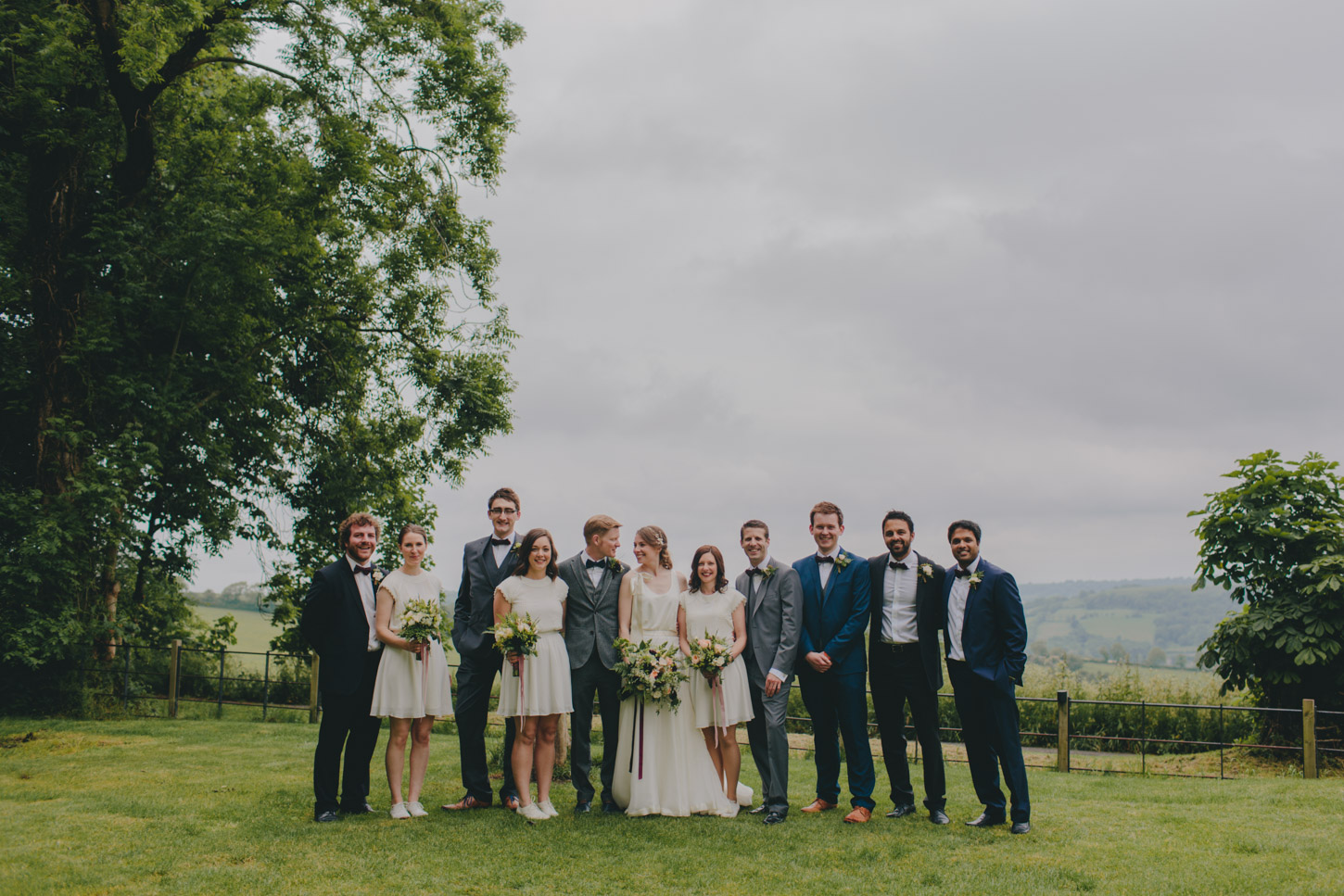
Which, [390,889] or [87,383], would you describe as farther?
[87,383]

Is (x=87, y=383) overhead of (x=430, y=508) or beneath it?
overhead

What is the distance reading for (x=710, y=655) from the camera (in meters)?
6.96

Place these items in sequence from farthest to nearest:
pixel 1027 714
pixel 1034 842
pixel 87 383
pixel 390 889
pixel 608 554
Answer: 1. pixel 1027 714
2. pixel 87 383
3. pixel 608 554
4. pixel 1034 842
5. pixel 390 889

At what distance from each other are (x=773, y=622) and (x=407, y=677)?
282 cm

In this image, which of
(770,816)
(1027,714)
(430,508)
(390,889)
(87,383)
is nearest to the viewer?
(390,889)

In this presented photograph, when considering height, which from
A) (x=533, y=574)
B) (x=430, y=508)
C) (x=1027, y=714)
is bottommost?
(x=1027, y=714)

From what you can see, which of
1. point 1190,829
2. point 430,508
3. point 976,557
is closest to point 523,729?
point 976,557

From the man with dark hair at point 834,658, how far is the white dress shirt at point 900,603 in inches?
5.8

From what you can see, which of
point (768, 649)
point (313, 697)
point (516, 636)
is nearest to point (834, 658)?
point (768, 649)

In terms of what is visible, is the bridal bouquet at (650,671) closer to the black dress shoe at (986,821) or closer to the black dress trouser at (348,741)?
the black dress trouser at (348,741)

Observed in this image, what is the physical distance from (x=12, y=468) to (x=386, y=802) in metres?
12.1

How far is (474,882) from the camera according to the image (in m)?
5.32

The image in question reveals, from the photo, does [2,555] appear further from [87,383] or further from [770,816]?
[770,816]

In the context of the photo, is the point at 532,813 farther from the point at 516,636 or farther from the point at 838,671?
the point at 838,671
